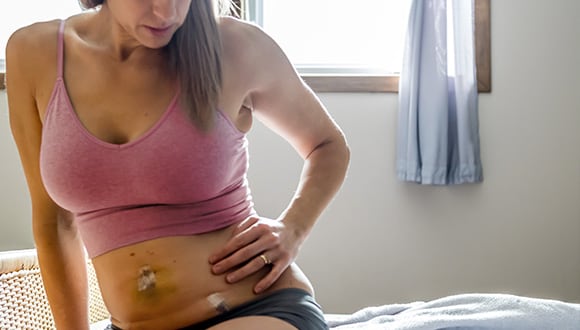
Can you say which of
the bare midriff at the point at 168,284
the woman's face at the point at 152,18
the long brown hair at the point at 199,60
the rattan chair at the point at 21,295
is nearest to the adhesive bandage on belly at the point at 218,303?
the bare midriff at the point at 168,284

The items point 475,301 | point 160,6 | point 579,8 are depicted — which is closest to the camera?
point 160,6

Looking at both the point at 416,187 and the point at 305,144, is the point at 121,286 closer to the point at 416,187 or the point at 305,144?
the point at 305,144

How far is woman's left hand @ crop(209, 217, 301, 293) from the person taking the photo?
3.09 feet

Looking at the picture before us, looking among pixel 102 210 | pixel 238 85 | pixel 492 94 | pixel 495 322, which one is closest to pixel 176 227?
pixel 102 210

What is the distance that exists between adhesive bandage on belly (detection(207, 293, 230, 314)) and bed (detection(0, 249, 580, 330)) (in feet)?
1.18

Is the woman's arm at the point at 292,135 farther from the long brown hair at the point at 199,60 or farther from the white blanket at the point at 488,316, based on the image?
the white blanket at the point at 488,316

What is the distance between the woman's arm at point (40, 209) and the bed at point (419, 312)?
1.09ft

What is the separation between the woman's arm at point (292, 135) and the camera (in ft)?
3.23

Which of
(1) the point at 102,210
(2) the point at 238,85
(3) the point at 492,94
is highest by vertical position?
(2) the point at 238,85

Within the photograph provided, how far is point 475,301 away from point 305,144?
427 millimetres

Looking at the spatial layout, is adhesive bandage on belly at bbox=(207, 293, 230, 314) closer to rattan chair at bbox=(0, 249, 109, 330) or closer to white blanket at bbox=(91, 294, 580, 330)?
white blanket at bbox=(91, 294, 580, 330)

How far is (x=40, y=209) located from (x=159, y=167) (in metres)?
0.23

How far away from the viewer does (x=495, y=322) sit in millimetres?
1116

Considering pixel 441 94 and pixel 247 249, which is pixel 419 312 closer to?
pixel 247 249
